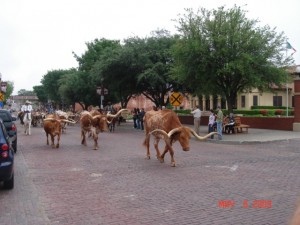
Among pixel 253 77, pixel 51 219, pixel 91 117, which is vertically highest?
pixel 253 77

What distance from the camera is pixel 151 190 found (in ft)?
30.1

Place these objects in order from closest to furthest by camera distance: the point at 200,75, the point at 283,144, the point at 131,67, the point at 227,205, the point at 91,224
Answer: the point at 91,224 → the point at 227,205 → the point at 283,144 → the point at 200,75 → the point at 131,67

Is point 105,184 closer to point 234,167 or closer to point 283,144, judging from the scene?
point 234,167

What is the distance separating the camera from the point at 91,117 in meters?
18.2

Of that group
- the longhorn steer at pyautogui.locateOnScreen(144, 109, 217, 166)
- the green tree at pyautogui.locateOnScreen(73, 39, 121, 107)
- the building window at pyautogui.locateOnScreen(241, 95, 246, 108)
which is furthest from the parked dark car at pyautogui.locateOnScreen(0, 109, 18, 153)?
the building window at pyautogui.locateOnScreen(241, 95, 246, 108)

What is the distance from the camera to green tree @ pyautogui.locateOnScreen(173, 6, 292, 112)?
2444cm

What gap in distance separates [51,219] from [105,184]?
3045mm

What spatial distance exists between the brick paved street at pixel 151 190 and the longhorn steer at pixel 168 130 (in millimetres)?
661

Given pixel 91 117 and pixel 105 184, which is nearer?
pixel 105 184

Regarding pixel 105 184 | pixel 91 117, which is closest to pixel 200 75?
pixel 91 117

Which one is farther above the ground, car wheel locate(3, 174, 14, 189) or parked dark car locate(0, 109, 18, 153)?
parked dark car locate(0, 109, 18, 153)

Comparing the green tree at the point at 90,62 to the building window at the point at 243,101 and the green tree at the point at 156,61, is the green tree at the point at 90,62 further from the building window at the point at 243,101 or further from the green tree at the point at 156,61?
the building window at the point at 243,101

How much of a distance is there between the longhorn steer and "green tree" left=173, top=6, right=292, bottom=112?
1087 cm

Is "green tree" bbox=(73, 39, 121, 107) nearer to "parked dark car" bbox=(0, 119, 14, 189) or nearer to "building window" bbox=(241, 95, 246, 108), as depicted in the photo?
"building window" bbox=(241, 95, 246, 108)
